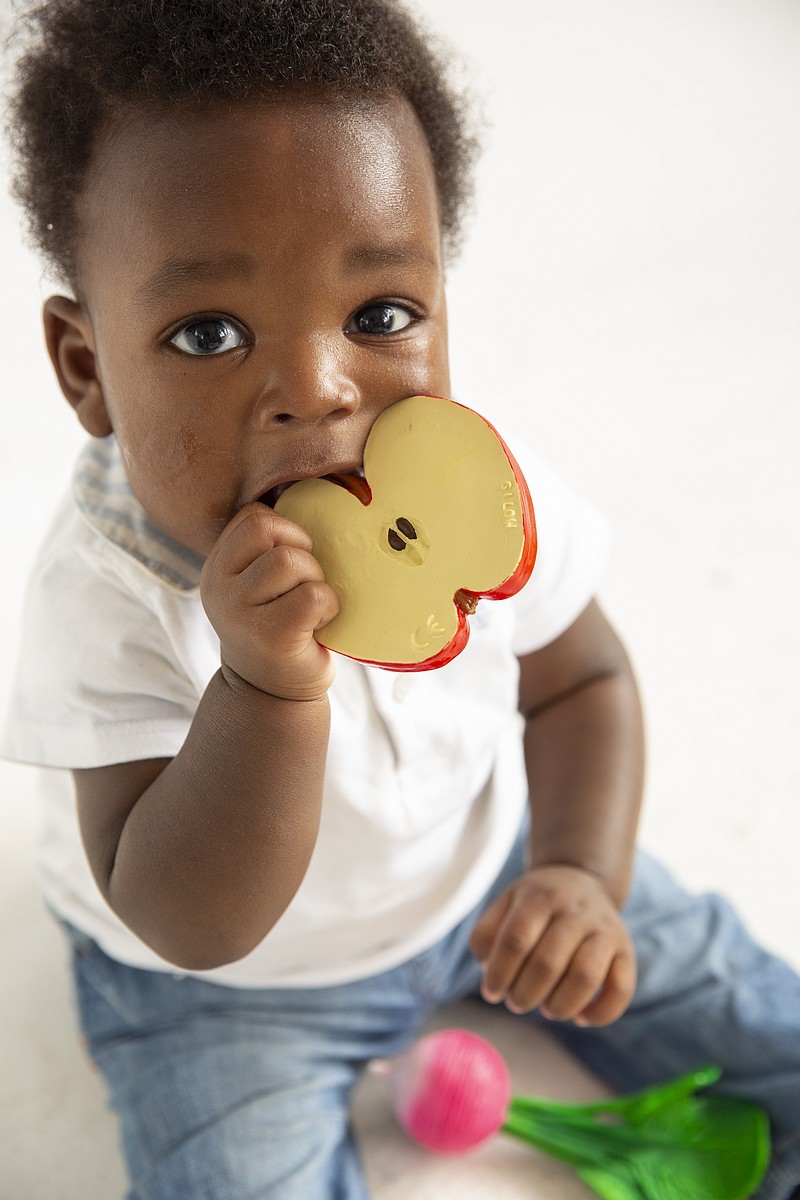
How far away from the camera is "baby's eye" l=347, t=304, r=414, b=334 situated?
0.51m

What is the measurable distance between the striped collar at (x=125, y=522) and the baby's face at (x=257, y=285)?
53 millimetres

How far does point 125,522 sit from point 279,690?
0.14 metres

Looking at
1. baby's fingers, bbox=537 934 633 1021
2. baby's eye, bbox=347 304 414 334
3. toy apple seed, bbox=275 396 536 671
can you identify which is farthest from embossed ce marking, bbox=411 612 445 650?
baby's fingers, bbox=537 934 633 1021

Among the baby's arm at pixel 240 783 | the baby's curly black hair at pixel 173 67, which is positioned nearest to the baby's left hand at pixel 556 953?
the baby's arm at pixel 240 783

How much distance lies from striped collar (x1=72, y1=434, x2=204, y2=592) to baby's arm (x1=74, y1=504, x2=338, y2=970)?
8 cm

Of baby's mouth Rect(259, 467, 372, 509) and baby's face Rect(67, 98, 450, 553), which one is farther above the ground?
baby's face Rect(67, 98, 450, 553)

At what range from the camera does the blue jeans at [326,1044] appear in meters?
0.67

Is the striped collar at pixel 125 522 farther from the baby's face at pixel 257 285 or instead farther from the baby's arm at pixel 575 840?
the baby's arm at pixel 575 840

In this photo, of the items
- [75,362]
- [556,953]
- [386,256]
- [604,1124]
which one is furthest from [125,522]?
[604,1124]

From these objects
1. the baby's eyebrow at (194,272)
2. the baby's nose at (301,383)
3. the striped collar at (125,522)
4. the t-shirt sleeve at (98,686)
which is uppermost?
the baby's eyebrow at (194,272)

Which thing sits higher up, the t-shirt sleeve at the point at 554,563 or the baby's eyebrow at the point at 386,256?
the baby's eyebrow at the point at 386,256

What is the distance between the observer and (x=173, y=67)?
19.4 inches

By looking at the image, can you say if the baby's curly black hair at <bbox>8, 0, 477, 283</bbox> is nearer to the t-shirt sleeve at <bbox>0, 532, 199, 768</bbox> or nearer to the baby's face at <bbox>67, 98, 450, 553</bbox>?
the baby's face at <bbox>67, 98, 450, 553</bbox>

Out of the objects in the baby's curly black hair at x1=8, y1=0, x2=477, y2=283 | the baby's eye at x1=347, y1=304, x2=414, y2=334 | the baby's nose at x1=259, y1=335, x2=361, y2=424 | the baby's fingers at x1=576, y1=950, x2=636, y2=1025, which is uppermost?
the baby's curly black hair at x1=8, y1=0, x2=477, y2=283
